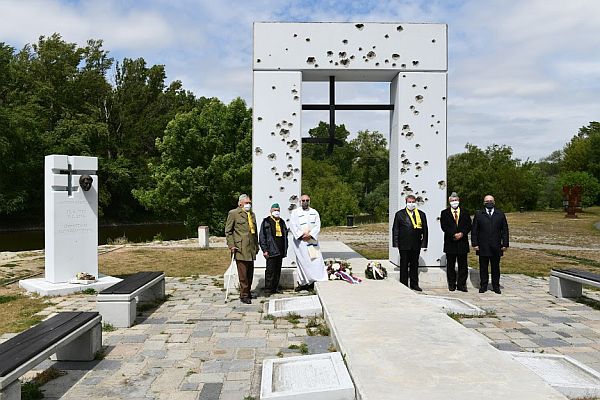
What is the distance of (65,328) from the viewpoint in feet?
14.5

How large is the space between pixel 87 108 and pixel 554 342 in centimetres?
3712

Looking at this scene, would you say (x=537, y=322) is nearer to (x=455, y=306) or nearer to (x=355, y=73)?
(x=455, y=306)

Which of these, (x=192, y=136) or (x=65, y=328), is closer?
(x=65, y=328)

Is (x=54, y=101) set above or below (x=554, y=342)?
above

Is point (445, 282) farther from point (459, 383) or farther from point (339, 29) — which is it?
point (459, 383)

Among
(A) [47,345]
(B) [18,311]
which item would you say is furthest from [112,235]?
(A) [47,345]

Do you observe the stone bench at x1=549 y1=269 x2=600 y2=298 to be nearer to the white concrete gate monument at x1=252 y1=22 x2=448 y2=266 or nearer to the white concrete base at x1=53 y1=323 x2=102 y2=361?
the white concrete gate monument at x1=252 y1=22 x2=448 y2=266

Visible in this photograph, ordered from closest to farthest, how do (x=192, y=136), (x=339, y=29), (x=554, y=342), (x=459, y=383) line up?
(x=459, y=383) → (x=554, y=342) → (x=339, y=29) → (x=192, y=136)

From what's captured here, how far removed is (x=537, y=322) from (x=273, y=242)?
3804 millimetres

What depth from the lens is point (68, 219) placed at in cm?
866

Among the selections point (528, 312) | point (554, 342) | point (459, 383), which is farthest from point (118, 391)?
point (528, 312)

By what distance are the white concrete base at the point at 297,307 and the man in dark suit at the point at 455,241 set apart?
8.48ft

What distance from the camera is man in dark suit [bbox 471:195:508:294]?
327 inches

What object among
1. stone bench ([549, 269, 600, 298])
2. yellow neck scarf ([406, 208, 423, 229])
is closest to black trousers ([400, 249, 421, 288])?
yellow neck scarf ([406, 208, 423, 229])
